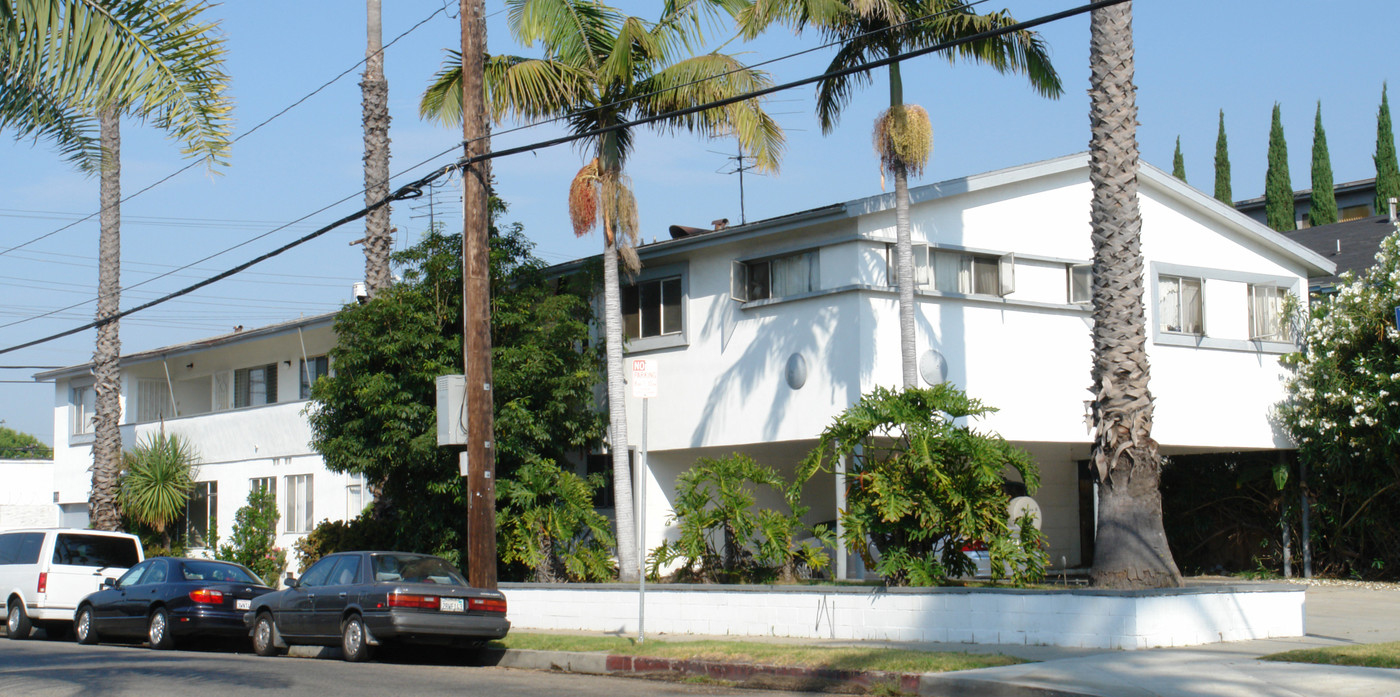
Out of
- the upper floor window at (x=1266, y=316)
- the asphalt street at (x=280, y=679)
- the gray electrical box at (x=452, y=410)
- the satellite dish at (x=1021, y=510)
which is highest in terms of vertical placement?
the upper floor window at (x=1266, y=316)

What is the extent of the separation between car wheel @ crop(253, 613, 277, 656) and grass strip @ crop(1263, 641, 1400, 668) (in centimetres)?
1150

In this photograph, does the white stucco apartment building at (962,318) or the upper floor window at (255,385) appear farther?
the upper floor window at (255,385)

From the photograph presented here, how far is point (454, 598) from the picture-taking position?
14.8 m

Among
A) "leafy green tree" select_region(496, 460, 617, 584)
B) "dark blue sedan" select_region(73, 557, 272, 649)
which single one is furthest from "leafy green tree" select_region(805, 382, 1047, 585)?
"dark blue sedan" select_region(73, 557, 272, 649)

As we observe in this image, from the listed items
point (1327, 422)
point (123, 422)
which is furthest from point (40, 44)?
point (123, 422)

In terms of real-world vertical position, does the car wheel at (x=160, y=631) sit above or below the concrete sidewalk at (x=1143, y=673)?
below

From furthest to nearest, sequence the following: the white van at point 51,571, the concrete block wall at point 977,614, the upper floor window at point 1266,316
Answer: the upper floor window at point 1266,316
the white van at point 51,571
the concrete block wall at point 977,614

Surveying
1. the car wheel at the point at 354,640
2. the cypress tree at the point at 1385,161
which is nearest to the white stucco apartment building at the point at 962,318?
the car wheel at the point at 354,640

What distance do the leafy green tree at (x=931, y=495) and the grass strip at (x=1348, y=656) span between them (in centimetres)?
313

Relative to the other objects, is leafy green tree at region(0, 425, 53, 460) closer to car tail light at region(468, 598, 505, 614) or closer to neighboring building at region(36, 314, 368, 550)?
neighboring building at region(36, 314, 368, 550)

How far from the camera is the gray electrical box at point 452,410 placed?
1681cm

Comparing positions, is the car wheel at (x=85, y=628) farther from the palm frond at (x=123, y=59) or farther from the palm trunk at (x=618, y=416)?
the palm frond at (x=123, y=59)

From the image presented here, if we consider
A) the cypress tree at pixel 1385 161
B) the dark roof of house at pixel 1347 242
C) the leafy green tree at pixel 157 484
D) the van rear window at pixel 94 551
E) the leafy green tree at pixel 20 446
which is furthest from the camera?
the leafy green tree at pixel 20 446

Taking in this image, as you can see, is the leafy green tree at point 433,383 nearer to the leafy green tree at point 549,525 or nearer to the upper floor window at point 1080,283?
the leafy green tree at point 549,525
